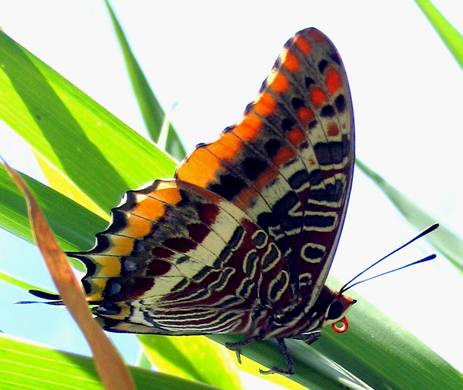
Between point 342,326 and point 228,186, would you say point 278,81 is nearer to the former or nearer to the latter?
point 228,186

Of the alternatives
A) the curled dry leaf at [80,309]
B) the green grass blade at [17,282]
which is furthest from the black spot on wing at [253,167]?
the curled dry leaf at [80,309]

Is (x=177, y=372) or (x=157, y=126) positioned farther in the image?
(x=157, y=126)

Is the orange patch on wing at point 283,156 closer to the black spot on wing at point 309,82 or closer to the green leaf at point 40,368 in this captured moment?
the black spot on wing at point 309,82

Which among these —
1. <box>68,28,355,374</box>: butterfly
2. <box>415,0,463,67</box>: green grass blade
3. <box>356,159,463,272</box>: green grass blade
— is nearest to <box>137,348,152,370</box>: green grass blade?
<box>68,28,355,374</box>: butterfly

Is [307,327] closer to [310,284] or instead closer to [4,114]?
[310,284]

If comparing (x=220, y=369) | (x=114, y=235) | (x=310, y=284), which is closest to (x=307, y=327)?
(x=310, y=284)

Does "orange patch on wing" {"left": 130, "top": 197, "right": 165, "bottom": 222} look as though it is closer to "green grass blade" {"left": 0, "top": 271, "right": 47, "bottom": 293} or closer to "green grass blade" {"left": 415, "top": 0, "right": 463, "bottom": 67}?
"green grass blade" {"left": 0, "top": 271, "right": 47, "bottom": 293}

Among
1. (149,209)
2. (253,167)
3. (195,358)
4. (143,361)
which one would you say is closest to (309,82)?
(253,167)
